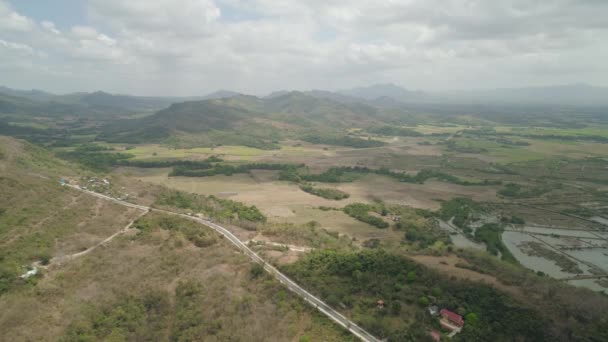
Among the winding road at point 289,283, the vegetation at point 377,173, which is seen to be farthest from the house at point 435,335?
the vegetation at point 377,173

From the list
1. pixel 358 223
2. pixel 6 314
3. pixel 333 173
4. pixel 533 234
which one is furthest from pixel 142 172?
pixel 533 234

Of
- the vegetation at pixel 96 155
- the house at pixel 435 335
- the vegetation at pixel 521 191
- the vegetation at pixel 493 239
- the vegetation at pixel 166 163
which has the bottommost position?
the vegetation at pixel 493 239

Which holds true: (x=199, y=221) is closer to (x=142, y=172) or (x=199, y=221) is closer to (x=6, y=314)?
(x=6, y=314)

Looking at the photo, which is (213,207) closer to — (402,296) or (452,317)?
(402,296)

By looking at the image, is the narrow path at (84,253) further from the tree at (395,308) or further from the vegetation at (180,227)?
the tree at (395,308)

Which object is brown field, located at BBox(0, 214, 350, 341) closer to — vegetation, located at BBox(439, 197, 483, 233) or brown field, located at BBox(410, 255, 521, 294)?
brown field, located at BBox(410, 255, 521, 294)

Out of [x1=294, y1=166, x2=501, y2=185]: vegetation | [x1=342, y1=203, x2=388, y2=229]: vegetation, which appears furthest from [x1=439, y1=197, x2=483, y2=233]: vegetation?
[x1=294, y1=166, x2=501, y2=185]: vegetation

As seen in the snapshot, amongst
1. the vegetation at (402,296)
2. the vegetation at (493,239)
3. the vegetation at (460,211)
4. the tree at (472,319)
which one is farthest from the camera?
the vegetation at (460,211)

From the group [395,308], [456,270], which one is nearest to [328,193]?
[456,270]
